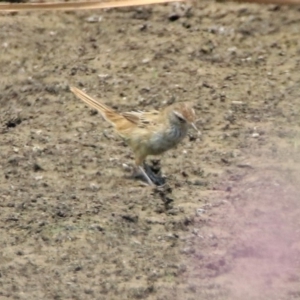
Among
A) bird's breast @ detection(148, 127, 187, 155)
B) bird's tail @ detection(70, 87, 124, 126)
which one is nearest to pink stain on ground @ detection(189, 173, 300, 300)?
bird's breast @ detection(148, 127, 187, 155)

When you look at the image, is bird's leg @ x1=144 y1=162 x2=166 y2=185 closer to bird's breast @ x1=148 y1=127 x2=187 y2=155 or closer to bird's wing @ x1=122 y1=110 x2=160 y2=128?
bird's breast @ x1=148 y1=127 x2=187 y2=155

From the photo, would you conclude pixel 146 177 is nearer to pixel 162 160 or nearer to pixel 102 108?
pixel 162 160

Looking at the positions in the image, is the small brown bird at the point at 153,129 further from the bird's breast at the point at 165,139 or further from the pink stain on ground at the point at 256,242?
the pink stain on ground at the point at 256,242

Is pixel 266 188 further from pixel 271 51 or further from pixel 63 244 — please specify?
pixel 271 51

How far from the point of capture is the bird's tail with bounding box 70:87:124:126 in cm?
895

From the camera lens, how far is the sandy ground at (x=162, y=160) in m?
6.95

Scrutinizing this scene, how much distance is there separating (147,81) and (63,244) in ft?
9.64

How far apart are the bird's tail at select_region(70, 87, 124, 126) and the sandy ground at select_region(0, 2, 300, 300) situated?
0.52 ft

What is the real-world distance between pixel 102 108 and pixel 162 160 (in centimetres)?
68

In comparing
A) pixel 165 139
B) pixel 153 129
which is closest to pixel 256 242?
pixel 165 139

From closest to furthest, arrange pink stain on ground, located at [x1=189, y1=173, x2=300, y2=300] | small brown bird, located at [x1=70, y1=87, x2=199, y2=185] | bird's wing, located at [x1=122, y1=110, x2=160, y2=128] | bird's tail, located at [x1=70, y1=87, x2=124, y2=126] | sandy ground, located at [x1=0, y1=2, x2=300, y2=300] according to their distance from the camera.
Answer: pink stain on ground, located at [x1=189, y1=173, x2=300, y2=300]
sandy ground, located at [x1=0, y1=2, x2=300, y2=300]
small brown bird, located at [x1=70, y1=87, x2=199, y2=185]
bird's wing, located at [x1=122, y1=110, x2=160, y2=128]
bird's tail, located at [x1=70, y1=87, x2=124, y2=126]

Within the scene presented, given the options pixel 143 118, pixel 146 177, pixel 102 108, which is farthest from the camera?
pixel 102 108

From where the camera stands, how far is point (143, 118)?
28.8ft

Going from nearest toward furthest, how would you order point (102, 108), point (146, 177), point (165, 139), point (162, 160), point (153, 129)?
point (146, 177)
point (165, 139)
point (153, 129)
point (162, 160)
point (102, 108)
